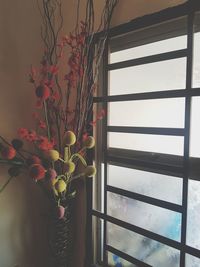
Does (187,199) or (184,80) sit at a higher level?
(184,80)

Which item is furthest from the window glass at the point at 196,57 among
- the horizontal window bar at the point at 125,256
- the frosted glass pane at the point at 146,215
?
the horizontal window bar at the point at 125,256

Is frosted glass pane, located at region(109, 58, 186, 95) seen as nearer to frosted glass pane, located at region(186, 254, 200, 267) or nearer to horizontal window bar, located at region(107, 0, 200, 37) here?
horizontal window bar, located at region(107, 0, 200, 37)

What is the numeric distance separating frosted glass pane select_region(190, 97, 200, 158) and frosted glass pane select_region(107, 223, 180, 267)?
0.48 meters

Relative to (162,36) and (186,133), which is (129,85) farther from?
(186,133)

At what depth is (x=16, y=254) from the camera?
1.47 metres

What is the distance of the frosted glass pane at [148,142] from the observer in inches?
41.5

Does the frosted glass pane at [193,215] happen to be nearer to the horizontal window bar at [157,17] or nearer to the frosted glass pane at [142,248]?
the frosted glass pane at [142,248]

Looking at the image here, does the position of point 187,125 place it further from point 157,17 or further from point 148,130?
point 157,17

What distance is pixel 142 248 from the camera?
1217 mm

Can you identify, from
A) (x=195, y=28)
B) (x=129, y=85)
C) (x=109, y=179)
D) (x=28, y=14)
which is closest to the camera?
(x=195, y=28)

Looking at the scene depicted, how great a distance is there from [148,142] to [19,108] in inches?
32.7

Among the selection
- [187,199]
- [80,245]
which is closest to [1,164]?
[80,245]

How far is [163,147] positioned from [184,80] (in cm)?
32

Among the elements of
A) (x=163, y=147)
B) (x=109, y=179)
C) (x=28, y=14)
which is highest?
(x=28, y=14)
